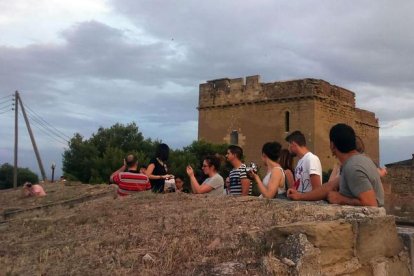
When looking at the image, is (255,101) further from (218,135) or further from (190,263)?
(190,263)

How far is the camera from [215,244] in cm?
367

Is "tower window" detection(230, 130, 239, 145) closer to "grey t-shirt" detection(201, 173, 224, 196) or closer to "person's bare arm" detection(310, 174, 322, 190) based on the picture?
"grey t-shirt" detection(201, 173, 224, 196)

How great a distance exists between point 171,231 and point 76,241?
88 centimetres

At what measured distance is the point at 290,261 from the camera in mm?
3324

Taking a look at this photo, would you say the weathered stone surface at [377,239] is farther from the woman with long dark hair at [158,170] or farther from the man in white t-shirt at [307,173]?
the woman with long dark hair at [158,170]

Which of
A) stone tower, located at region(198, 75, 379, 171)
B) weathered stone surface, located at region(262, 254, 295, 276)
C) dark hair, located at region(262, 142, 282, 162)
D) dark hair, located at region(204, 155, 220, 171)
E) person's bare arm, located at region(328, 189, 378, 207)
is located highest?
stone tower, located at region(198, 75, 379, 171)

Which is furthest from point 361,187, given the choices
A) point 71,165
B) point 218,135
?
point 218,135

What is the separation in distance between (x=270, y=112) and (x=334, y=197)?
104 ft

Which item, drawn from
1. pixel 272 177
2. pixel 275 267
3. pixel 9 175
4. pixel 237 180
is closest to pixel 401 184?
pixel 237 180

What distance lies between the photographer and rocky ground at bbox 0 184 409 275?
11.1 ft

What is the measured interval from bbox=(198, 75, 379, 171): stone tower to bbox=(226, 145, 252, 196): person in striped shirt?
89.8ft

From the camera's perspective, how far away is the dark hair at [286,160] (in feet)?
21.7

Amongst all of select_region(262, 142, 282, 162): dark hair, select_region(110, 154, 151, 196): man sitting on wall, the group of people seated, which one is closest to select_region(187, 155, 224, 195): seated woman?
the group of people seated

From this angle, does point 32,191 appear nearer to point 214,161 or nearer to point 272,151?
point 214,161
